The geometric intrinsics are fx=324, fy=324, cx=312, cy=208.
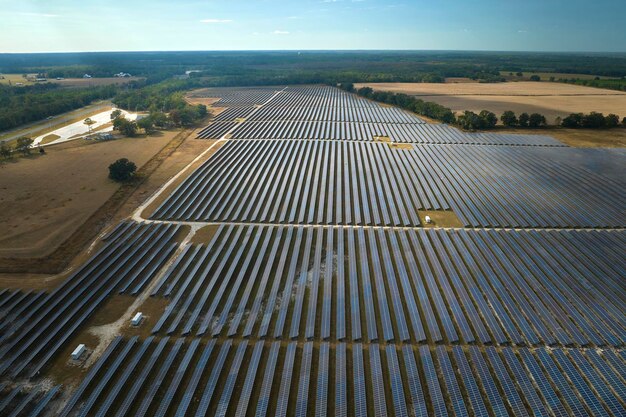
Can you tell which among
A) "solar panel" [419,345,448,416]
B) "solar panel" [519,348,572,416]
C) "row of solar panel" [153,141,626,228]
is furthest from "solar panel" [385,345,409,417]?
"row of solar panel" [153,141,626,228]

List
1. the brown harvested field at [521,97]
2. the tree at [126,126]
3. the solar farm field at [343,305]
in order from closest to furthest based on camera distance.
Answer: the solar farm field at [343,305] < the tree at [126,126] < the brown harvested field at [521,97]

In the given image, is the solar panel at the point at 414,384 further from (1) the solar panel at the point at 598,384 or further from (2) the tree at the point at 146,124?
(2) the tree at the point at 146,124

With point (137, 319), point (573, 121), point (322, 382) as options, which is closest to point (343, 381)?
point (322, 382)

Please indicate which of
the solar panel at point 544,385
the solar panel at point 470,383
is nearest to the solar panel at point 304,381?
the solar panel at point 470,383

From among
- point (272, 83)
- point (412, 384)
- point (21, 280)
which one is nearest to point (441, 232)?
point (412, 384)

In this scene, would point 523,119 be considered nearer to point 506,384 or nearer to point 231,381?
point 506,384

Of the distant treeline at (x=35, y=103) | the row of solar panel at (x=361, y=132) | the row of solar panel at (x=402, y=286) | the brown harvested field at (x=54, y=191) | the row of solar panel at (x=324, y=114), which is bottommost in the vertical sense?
the row of solar panel at (x=402, y=286)

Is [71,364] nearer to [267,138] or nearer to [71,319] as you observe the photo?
[71,319]
